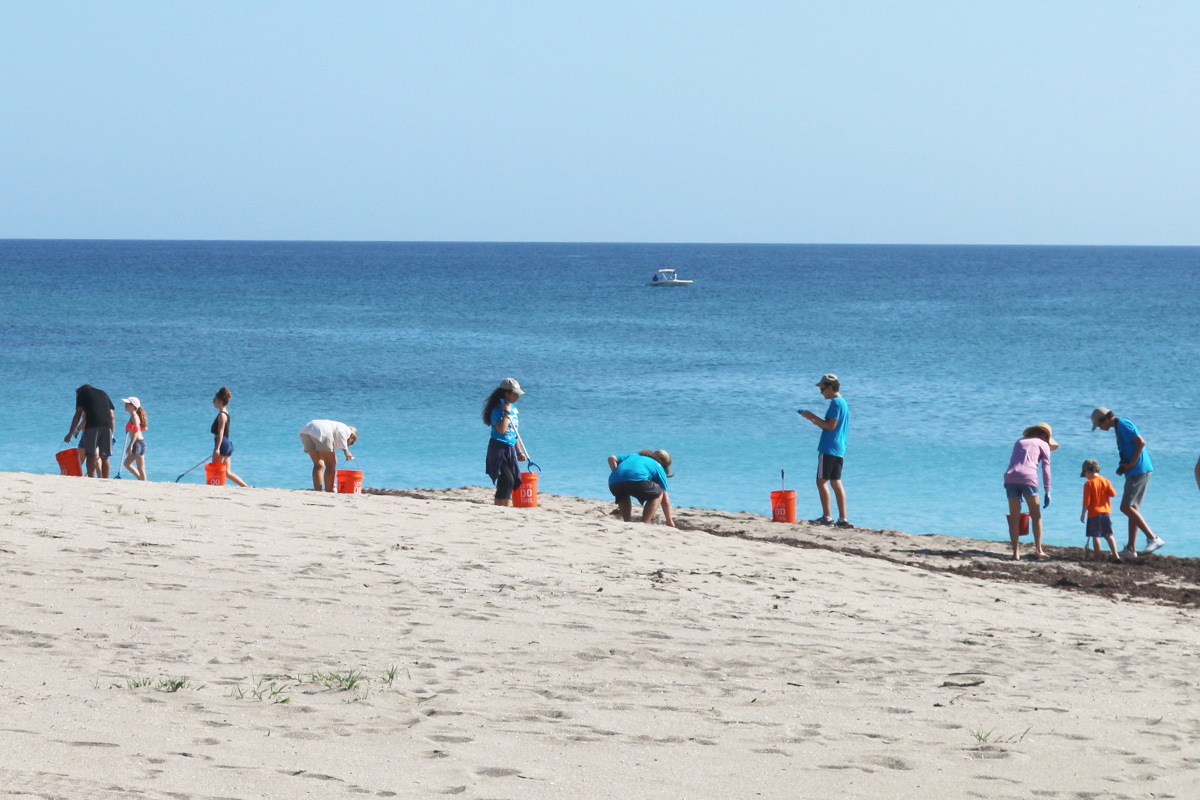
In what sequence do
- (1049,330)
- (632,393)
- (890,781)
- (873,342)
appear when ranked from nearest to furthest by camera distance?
(890,781) < (632,393) < (873,342) < (1049,330)

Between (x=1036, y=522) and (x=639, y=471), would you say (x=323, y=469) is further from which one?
(x=1036, y=522)

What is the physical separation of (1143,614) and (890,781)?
4971 millimetres

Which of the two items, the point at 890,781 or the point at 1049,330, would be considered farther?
the point at 1049,330

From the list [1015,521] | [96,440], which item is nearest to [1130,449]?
[1015,521]

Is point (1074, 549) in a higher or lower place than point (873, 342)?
lower

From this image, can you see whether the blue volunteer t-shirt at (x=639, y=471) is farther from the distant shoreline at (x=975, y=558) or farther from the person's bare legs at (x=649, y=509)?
the distant shoreline at (x=975, y=558)

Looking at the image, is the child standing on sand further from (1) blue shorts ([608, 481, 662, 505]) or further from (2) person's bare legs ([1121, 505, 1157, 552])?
(2) person's bare legs ([1121, 505, 1157, 552])

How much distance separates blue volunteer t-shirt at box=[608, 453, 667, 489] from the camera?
11.0 meters

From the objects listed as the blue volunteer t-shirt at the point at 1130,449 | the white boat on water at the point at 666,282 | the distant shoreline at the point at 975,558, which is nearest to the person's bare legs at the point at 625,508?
the distant shoreline at the point at 975,558

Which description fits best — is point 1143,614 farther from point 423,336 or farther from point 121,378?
point 423,336

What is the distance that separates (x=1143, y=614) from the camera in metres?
8.75

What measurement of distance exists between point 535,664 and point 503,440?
4963 mm

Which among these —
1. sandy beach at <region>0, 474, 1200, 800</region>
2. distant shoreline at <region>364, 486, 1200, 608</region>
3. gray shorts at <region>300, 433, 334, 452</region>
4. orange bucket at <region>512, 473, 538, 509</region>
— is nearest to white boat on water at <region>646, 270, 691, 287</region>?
distant shoreline at <region>364, 486, 1200, 608</region>

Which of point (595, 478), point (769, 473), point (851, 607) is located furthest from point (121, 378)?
point (851, 607)
